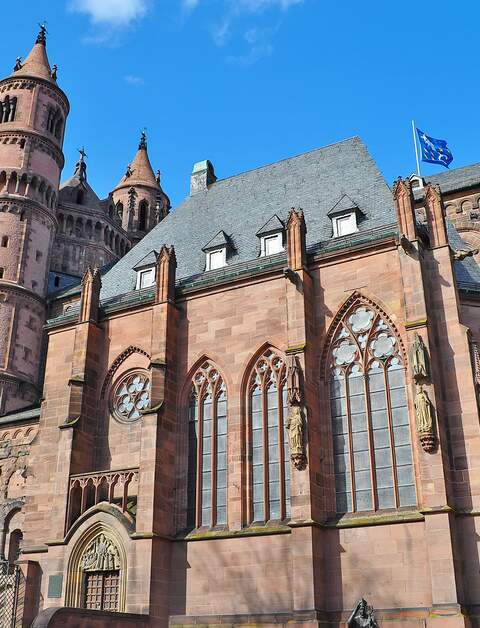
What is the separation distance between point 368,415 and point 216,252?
8479mm

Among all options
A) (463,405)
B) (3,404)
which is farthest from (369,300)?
(3,404)

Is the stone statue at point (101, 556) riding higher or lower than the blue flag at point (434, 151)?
lower

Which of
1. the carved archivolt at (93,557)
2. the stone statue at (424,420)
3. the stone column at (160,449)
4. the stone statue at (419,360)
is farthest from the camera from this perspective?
the carved archivolt at (93,557)

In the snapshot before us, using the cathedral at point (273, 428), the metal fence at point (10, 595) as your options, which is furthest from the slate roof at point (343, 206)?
the metal fence at point (10, 595)

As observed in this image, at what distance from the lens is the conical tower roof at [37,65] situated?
45688mm

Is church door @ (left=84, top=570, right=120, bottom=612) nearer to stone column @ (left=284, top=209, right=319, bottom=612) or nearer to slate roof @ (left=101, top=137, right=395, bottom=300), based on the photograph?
stone column @ (left=284, top=209, right=319, bottom=612)

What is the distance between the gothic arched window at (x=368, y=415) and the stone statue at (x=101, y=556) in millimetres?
6463

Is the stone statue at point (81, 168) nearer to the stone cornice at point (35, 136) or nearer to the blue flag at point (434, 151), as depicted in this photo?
the stone cornice at point (35, 136)

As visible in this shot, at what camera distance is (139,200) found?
58531 millimetres

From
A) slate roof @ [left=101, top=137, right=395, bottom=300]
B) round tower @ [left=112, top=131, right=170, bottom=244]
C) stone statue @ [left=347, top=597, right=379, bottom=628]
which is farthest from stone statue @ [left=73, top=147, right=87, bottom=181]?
stone statue @ [left=347, top=597, right=379, bottom=628]

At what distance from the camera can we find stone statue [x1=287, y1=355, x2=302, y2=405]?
1912 centimetres

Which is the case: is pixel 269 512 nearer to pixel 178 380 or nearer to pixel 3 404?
pixel 178 380

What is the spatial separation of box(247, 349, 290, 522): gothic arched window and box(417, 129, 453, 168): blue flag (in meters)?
20.4

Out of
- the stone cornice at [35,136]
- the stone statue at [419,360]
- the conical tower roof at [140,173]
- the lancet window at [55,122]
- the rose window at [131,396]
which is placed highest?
the conical tower roof at [140,173]
